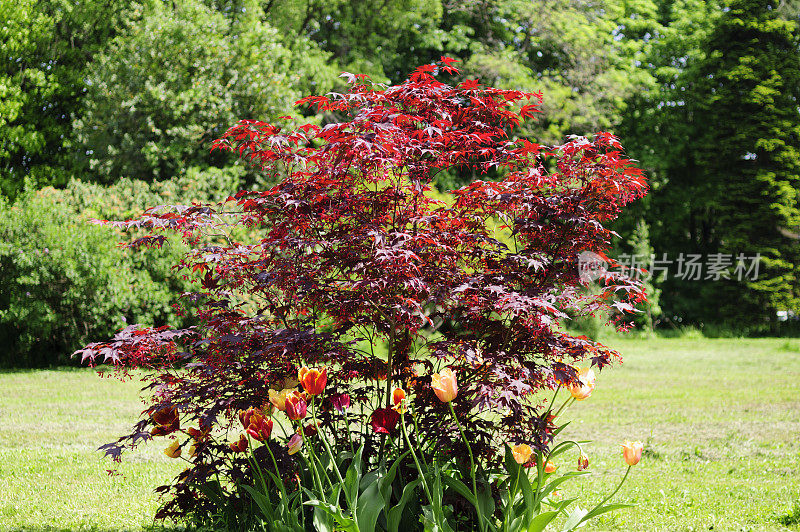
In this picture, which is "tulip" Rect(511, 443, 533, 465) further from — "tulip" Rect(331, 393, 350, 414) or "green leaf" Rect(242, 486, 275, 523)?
"green leaf" Rect(242, 486, 275, 523)

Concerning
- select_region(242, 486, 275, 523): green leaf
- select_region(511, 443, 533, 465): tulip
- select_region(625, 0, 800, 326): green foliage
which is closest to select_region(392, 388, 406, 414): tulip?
select_region(511, 443, 533, 465): tulip

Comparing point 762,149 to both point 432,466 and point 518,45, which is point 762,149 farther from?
point 432,466

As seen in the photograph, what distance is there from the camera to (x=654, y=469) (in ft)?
17.0

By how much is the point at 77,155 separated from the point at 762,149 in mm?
17669

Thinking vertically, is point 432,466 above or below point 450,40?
below

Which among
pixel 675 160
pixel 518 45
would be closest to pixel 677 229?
pixel 675 160

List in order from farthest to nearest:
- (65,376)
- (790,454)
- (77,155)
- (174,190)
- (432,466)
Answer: (77,155), (174,190), (65,376), (790,454), (432,466)

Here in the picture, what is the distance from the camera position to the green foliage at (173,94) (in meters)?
13.0

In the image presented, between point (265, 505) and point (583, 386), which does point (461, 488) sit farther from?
point (265, 505)

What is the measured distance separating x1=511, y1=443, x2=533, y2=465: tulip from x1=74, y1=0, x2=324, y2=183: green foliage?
11.0 meters

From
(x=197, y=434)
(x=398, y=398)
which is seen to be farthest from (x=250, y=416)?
(x=398, y=398)

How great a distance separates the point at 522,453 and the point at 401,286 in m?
0.93

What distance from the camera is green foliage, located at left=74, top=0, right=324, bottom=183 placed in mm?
13000

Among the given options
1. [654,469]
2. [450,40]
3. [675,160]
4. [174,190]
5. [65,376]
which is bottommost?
[65,376]
